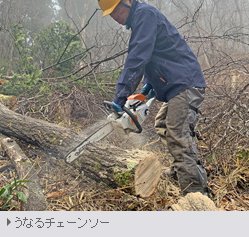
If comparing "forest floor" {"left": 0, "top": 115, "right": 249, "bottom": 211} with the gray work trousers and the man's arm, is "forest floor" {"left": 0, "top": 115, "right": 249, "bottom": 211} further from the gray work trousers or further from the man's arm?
the man's arm

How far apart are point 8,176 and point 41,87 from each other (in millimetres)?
2156

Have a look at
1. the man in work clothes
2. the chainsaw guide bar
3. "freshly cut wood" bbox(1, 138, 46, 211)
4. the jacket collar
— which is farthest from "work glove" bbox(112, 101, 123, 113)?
"freshly cut wood" bbox(1, 138, 46, 211)

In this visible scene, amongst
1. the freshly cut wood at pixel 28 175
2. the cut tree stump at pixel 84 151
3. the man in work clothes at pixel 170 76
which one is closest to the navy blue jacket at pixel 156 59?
the man in work clothes at pixel 170 76

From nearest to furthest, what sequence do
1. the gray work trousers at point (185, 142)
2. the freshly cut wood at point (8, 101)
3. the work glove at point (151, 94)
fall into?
the gray work trousers at point (185, 142) < the work glove at point (151, 94) < the freshly cut wood at point (8, 101)

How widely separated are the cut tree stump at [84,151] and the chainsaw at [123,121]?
11 cm

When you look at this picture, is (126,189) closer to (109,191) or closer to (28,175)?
(109,191)

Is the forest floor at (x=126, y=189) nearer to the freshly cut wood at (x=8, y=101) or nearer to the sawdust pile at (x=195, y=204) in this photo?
the sawdust pile at (x=195, y=204)

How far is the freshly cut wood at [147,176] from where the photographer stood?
69.9 inches

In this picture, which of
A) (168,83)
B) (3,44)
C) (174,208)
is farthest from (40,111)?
(3,44)

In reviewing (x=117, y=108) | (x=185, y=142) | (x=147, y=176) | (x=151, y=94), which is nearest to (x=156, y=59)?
(x=151, y=94)

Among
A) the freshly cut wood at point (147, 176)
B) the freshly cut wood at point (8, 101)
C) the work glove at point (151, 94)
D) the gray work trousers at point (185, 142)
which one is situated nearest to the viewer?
the freshly cut wood at point (147, 176)

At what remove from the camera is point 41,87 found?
4.21 metres

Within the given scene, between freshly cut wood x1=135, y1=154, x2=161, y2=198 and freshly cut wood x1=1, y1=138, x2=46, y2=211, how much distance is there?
0.84 meters

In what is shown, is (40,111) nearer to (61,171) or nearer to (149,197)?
(61,171)
